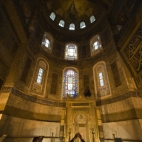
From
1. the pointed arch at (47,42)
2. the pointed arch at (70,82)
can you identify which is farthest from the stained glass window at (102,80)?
the pointed arch at (47,42)

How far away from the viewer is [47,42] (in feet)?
41.5

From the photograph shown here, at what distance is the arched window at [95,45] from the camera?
1205cm

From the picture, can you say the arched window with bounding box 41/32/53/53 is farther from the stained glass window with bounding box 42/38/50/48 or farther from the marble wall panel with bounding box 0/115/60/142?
the marble wall panel with bounding box 0/115/60/142

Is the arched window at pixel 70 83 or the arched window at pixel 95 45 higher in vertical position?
the arched window at pixel 95 45

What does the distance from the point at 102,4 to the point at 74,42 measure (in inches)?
230

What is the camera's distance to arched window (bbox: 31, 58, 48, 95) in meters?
8.78

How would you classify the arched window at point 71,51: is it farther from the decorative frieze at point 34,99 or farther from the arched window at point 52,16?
the decorative frieze at point 34,99

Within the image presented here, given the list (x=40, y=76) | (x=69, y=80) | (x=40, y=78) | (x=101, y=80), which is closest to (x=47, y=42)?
(x=40, y=76)

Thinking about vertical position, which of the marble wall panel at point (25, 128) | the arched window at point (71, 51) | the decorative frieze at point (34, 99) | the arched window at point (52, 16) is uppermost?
the arched window at point (52, 16)

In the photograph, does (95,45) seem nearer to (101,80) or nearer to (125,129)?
(101,80)

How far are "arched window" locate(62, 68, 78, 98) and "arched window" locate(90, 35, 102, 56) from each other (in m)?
3.37

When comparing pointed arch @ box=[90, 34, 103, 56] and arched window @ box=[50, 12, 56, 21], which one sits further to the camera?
arched window @ box=[50, 12, 56, 21]

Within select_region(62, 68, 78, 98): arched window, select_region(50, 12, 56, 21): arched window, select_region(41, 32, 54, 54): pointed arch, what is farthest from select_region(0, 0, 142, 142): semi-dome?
select_region(50, 12, 56, 21): arched window

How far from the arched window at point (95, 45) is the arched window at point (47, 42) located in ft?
17.0
